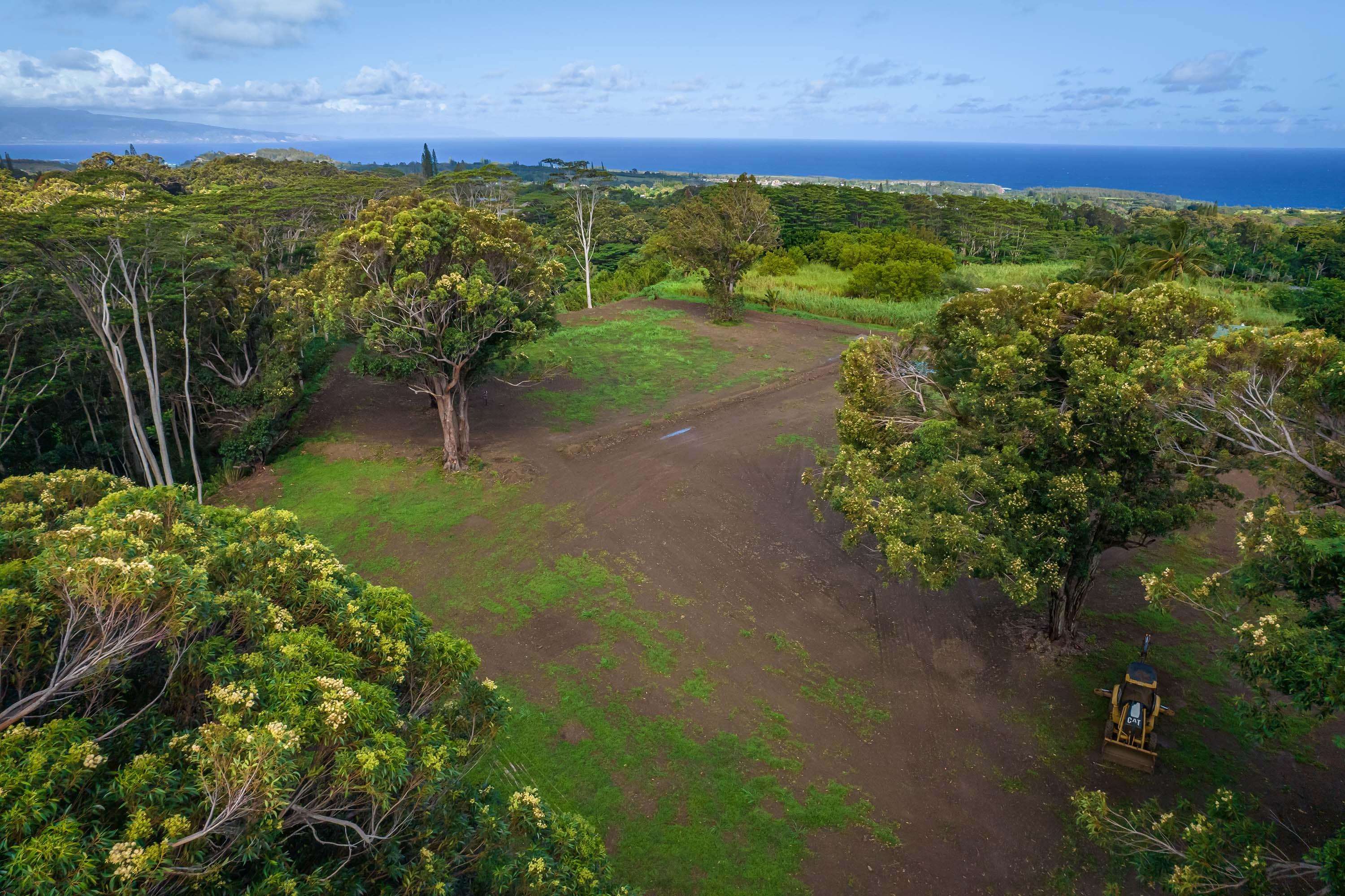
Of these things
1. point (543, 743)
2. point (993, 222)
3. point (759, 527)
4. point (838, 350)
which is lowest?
point (543, 743)

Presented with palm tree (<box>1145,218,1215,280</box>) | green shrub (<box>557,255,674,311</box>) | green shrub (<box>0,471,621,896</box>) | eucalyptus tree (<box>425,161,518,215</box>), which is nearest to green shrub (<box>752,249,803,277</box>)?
green shrub (<box>557,255,674,311</box>)

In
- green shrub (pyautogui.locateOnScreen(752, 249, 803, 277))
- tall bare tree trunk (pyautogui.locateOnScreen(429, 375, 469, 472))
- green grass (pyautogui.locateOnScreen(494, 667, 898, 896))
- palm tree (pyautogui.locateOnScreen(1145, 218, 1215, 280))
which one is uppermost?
palm tree (pyautogui.locateOnScreen(1145, 218, 1215, 280))

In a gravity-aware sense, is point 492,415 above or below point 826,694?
above

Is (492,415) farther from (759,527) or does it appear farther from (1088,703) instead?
(1088,703)

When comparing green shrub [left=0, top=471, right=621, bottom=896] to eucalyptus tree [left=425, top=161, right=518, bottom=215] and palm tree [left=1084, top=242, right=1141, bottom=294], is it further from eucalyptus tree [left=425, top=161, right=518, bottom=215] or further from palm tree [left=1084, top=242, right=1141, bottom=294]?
eucalyptus tree [left=425, top=161, right=518, bottom=215]

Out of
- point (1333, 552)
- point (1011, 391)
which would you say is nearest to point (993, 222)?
point (1011, 391)

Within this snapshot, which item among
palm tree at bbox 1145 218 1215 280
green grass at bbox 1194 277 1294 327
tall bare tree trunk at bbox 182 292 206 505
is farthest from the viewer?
green grass at bbox 1194 277 1294 327
